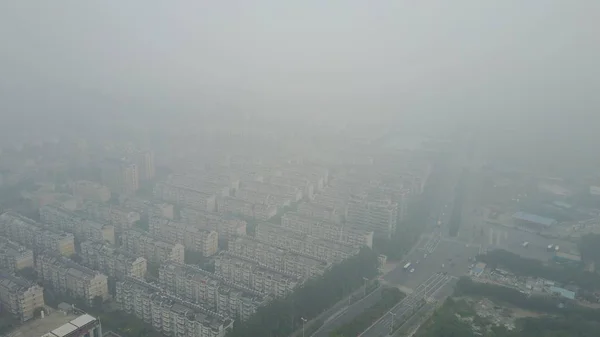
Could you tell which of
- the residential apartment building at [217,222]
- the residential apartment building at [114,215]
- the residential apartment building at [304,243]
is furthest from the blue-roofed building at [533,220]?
the residential apartment building at [114,215]

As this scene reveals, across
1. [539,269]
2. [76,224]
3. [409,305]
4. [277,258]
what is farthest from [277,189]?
[539,269]

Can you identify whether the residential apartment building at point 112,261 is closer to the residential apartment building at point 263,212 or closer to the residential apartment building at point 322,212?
the residential apartment building at point 263,212

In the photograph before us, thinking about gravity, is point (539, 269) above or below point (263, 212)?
below

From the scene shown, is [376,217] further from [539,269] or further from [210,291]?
[210,291]

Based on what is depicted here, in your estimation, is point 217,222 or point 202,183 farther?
point 202,183

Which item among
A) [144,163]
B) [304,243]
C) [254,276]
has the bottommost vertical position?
[254,276]

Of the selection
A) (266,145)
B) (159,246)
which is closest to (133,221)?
(159,246)
